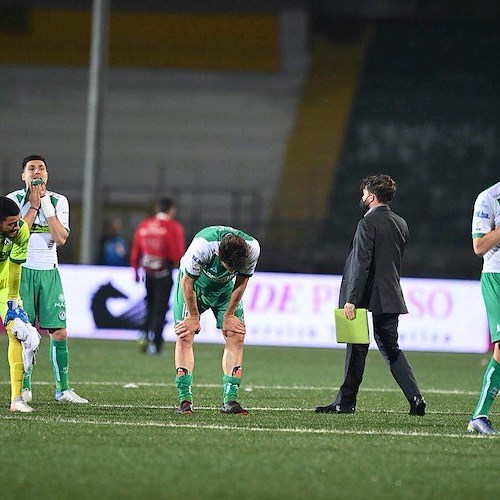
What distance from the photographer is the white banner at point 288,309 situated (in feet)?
63.0

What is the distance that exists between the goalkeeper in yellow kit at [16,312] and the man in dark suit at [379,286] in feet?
8.07

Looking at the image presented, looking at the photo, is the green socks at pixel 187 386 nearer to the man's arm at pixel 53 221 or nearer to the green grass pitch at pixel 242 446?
the green grass pitch at pixel 242 446

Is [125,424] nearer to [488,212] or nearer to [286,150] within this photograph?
[488,212]

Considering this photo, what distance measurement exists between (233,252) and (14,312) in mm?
1900

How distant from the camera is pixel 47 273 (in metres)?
10.3

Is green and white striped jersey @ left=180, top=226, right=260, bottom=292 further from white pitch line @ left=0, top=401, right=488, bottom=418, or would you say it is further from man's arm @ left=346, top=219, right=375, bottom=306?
white pitch line @ left=0, top=401, right=488, bottom=418

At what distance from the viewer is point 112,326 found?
19578 millimetres

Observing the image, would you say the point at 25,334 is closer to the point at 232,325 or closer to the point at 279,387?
the point at 232,325

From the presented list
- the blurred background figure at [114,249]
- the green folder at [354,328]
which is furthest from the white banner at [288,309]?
the green folder at [354,328]

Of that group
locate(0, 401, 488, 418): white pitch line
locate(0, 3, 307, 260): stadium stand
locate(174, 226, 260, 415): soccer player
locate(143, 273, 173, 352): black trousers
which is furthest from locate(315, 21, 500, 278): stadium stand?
locate(174, 226, 260, 415): soccer player

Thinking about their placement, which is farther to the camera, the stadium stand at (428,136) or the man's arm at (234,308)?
the stadium stand at (428,136)

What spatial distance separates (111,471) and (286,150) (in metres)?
24.1

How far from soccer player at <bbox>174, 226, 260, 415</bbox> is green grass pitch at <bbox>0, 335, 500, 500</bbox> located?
293mm

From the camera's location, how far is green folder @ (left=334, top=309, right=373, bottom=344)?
31.0 feet
